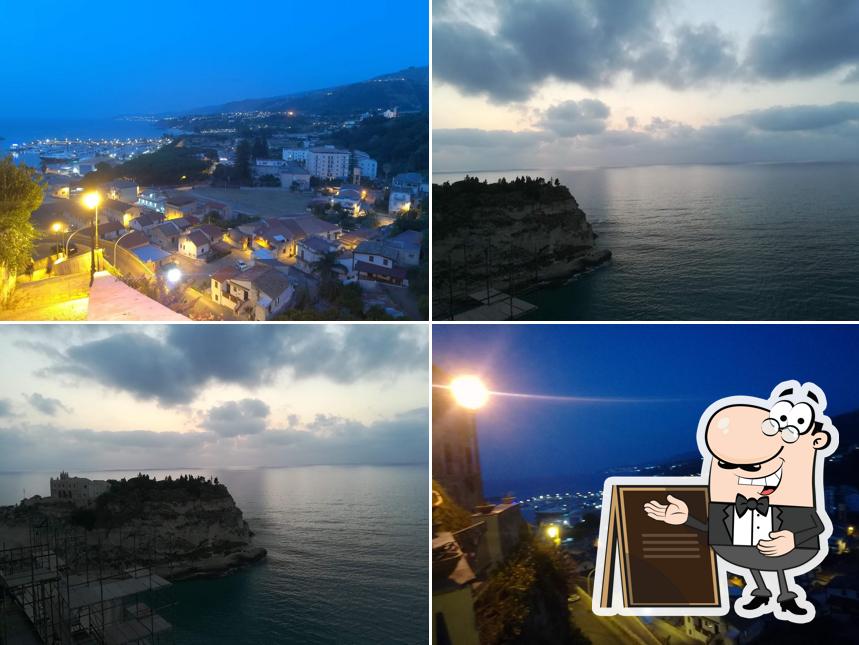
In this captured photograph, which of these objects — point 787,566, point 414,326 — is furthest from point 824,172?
point 414,326

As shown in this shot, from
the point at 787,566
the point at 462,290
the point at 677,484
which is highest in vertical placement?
the point at 462,290

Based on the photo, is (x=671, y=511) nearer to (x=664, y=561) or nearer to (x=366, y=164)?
(x=664, y=561)

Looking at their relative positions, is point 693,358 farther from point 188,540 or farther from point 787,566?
point 188,540

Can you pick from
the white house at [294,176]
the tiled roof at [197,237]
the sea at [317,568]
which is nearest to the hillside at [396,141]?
the white house at [294,176]

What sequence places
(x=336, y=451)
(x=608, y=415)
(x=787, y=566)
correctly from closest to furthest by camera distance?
(x=787, y=566) < (x=608, y=415) < (x=336, y=451)

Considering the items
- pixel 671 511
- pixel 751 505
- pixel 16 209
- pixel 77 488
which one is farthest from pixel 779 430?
pixel 16 209

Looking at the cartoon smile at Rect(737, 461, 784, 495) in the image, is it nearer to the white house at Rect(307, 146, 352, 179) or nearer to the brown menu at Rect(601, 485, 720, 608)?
the brown menu at Rect(601, 485, 720, 608)
